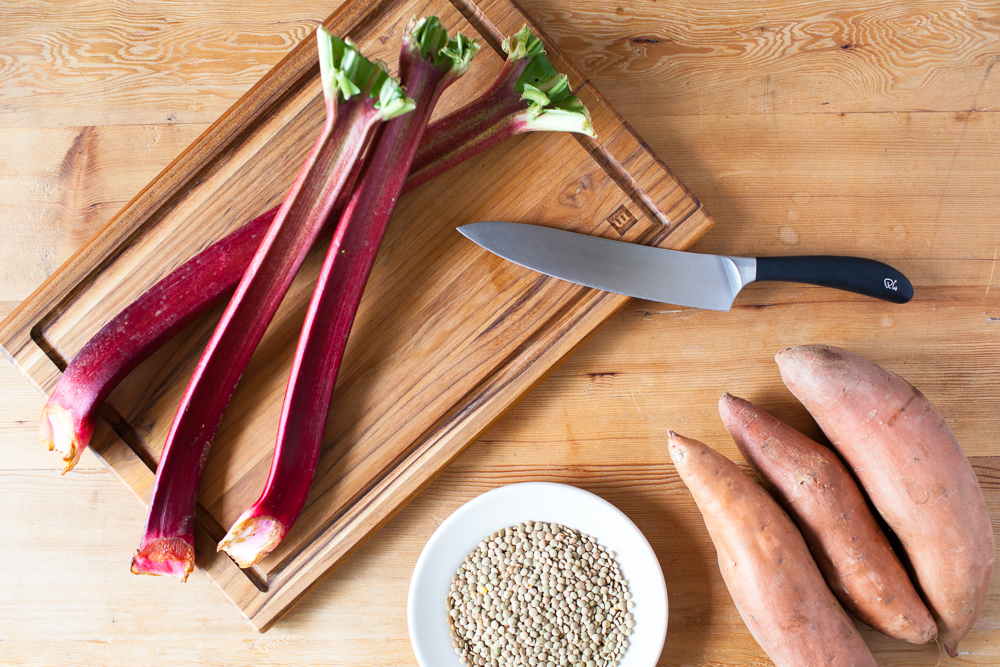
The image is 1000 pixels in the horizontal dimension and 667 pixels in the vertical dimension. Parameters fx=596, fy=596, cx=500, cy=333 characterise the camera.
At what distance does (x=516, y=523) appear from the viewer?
3.45 ft

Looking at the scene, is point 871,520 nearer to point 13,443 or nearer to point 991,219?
point 991,219

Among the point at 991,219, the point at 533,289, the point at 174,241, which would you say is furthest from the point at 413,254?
the point at 991,219

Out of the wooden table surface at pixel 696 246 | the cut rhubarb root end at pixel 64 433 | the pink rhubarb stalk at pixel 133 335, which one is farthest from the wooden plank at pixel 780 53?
the cut rhubarb root end at pixel 64 433

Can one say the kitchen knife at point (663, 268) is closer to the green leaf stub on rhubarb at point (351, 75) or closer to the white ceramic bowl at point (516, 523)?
the green leaf stub on rhubarb at point (351, 75)

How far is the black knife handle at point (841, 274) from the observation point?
3.34 ft

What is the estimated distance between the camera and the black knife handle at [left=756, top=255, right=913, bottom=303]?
102 centimetres

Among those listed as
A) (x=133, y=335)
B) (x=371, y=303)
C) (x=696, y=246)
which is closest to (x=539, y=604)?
(x=371, y=303)

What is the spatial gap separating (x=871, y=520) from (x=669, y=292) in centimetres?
51

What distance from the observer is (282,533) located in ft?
3.16

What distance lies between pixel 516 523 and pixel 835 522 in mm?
524

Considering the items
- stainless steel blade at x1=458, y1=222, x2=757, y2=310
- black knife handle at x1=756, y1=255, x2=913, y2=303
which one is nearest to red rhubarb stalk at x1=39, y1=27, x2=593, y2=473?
stainless steel blade at x1=458, y1=222, x2=757, y2=310

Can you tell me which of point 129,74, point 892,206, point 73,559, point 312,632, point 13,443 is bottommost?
point 892,206

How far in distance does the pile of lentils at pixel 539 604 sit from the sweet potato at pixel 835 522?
0.32 metres

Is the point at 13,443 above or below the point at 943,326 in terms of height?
above
